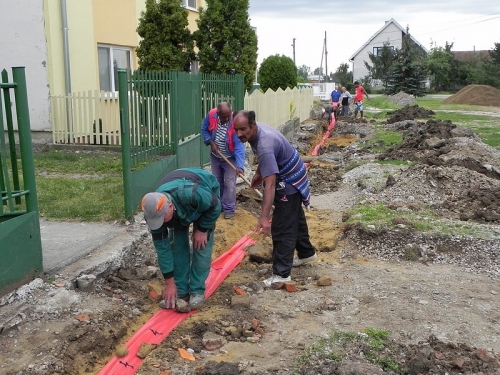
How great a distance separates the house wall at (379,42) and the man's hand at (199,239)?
224ft

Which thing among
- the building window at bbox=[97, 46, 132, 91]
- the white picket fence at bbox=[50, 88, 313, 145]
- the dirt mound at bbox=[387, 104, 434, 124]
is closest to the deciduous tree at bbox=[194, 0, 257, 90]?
the building window at bbox=[97, 46, 132, 91]

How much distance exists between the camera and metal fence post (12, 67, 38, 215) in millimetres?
4785

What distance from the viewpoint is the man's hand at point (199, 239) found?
4910mm

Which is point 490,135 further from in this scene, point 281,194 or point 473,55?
point 473,55

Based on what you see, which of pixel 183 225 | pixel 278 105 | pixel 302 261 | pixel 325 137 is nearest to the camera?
pixel 183 225

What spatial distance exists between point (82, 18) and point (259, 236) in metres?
9.03

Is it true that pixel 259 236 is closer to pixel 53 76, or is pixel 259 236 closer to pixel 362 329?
pixel 362 329

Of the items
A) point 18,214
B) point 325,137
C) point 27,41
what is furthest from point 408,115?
point 18,214

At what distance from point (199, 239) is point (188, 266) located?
47cm

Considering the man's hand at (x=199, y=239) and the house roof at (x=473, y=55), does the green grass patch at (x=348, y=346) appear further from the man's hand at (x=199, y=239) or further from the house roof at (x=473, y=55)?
Result: the house roof at (x=473, y=55)

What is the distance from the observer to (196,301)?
515 cm

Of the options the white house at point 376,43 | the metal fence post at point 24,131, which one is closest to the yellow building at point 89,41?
the metal fence post at point 24,131

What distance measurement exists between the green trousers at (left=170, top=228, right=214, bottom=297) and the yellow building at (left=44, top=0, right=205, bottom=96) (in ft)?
30.2

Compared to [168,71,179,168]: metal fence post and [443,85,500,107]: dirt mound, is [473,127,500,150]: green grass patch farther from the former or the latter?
[443,85,500,107]: dirt mound
